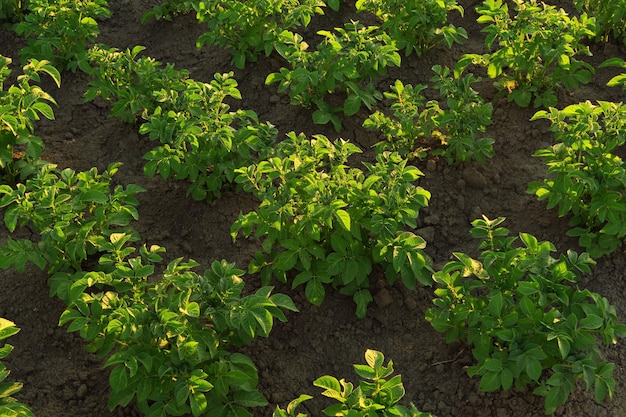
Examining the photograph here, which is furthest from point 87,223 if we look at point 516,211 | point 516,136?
point 516,136

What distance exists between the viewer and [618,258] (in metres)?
4.13

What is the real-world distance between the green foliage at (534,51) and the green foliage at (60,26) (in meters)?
2.72

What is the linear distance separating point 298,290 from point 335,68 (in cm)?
153

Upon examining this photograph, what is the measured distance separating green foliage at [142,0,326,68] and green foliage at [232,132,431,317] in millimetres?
1476

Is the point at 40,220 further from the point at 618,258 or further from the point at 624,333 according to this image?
the point at 618,258

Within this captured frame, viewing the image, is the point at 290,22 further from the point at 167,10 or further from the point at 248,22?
the point at 167,10

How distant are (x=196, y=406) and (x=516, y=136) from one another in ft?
9.73

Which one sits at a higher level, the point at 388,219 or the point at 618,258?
the point at 388,219

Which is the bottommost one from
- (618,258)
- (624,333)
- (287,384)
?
(287,384)

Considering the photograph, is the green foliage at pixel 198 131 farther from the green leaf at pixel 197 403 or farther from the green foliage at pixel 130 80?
the green leaf at pixel 197 403

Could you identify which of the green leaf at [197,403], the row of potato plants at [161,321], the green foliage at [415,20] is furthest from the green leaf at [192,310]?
→ the green foliage at [415,20]

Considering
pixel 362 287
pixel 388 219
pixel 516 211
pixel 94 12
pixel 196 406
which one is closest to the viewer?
pixel 196 406

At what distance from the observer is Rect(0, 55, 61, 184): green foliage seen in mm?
4152

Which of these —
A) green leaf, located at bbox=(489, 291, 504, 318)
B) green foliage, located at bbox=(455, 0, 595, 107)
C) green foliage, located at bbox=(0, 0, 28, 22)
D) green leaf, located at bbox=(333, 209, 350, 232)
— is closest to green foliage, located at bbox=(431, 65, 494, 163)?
green foliage, located at bbox=(455, 0, 595, 107)
